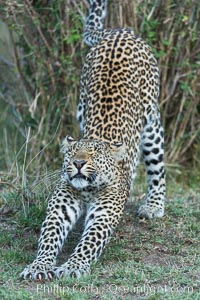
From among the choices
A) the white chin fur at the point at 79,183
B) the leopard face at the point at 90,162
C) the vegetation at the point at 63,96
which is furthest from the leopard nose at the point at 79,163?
the vegetation at the point at 63,96


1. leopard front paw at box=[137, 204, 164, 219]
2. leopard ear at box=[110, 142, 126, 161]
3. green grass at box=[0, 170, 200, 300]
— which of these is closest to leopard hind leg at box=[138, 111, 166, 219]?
leopard front paw at box=[137, 204, 164, 219]

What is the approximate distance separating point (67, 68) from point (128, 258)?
3949 millimetres

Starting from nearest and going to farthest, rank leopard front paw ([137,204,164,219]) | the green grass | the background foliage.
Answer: the green grass → leopard front paw ([137,204,164,219]) → the background foliage

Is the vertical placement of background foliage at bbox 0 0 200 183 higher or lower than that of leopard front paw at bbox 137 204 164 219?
higher

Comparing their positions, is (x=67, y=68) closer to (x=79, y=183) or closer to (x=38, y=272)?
(x=79, y=183)

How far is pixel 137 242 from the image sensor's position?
26.0 ft

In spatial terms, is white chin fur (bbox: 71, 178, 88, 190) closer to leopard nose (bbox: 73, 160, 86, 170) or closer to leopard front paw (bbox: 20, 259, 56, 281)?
leopard nose (bbox: 73, 160, 86, 170)

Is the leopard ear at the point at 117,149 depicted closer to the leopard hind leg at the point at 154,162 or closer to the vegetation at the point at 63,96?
the vegetation at the point at 63,96

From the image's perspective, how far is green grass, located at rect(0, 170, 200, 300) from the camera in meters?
6.34

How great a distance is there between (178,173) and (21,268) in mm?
4513

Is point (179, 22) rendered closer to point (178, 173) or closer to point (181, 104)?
point (181, 104)

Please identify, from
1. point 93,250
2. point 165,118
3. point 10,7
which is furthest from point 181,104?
point 93,250

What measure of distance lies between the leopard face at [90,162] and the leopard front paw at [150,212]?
965 mm

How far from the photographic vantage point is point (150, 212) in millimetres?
8711
